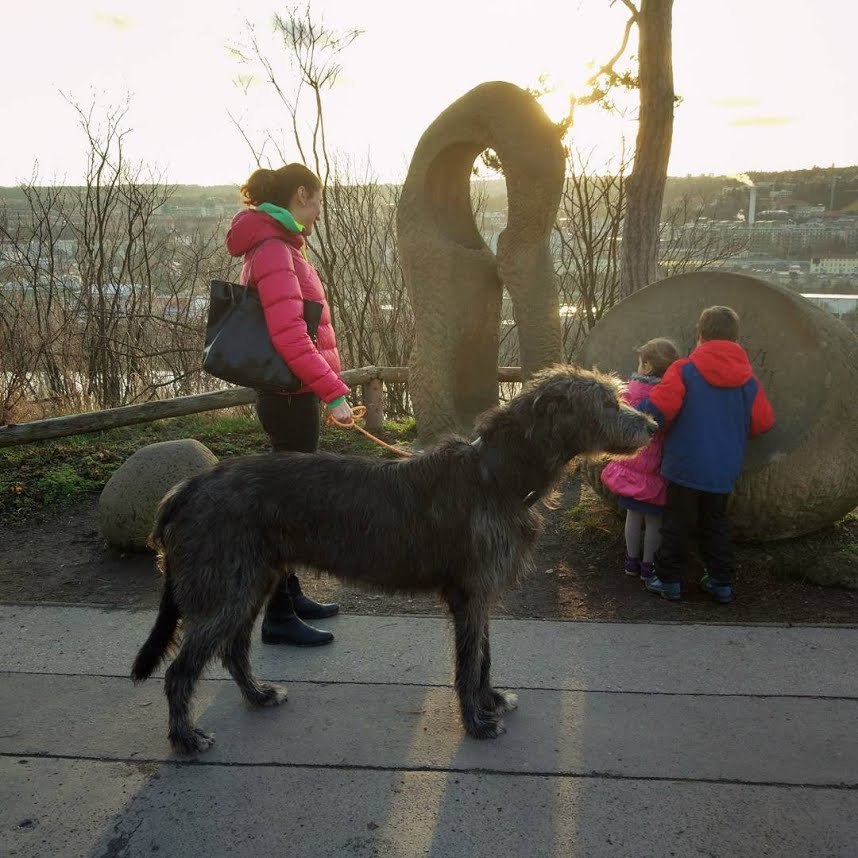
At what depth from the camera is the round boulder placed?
5.77 metres

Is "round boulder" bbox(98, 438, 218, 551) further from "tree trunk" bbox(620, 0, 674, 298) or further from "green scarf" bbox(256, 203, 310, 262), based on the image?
"tree trunk" bbox(620, 0, 674, 298)

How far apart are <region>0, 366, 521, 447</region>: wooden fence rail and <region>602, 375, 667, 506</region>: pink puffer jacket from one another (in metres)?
3.87

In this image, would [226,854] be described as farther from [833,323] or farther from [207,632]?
[833,323]

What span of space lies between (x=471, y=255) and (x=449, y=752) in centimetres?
528

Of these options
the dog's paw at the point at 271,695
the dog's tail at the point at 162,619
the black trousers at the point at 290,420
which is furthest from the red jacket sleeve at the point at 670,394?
the dog's tail at the point at 162,619

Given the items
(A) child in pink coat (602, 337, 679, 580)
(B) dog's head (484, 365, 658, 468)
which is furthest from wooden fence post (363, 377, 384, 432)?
(B) dog's head (484, 365, 658, 468)

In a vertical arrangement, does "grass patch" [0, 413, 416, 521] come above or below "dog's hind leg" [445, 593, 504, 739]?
below

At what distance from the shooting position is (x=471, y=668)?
3.55 meters

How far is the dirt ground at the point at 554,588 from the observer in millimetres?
4797

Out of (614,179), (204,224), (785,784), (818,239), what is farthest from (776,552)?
(204,224)

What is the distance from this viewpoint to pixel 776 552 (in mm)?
5203

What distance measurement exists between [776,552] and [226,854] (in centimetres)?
384

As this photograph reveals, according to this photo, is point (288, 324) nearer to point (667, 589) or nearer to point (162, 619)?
point (162, 619)

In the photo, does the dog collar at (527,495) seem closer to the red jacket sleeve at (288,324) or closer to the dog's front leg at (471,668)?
the dog's front leg at (471,668)
